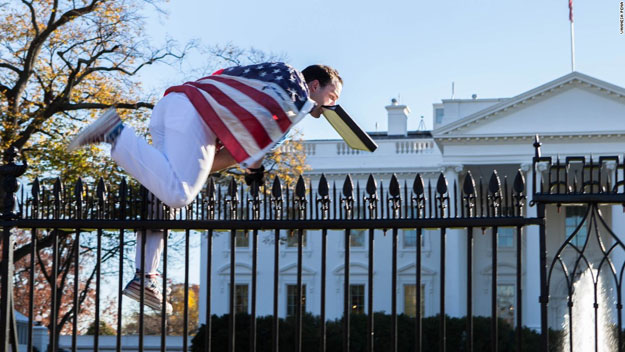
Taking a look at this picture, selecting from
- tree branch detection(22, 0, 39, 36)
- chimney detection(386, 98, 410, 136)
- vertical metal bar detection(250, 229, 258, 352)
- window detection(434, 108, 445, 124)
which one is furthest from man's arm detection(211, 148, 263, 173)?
window detection(434, 108, 445, 124)

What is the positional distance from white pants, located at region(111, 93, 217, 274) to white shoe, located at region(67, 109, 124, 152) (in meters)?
0.04

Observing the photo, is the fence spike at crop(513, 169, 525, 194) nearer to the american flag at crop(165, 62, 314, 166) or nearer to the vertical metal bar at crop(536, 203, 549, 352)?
the vertical metal bar at crop(536, 203, 549, 352)

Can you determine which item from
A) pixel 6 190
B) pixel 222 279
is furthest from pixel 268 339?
pixel 6 190

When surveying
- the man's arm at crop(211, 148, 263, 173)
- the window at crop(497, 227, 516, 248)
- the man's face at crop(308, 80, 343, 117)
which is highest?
the window at crop(497, 227, 516, 248)

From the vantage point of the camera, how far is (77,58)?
20625mm

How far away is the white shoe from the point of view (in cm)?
398

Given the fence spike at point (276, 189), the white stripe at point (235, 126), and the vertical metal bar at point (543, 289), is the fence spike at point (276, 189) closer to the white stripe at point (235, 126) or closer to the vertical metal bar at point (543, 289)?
the white stripe at point (235, 126)

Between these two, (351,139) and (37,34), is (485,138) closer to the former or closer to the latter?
(37,34)

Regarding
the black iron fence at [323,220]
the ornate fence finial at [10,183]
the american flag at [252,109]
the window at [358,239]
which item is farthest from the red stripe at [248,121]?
the window at [358,239]

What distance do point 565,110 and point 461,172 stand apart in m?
5.53

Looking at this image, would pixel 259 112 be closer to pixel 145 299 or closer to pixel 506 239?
pixel 145 299

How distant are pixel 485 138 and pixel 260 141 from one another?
43.5 m

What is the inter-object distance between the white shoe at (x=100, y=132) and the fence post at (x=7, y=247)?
3.25 ft

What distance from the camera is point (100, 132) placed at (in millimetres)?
3990
